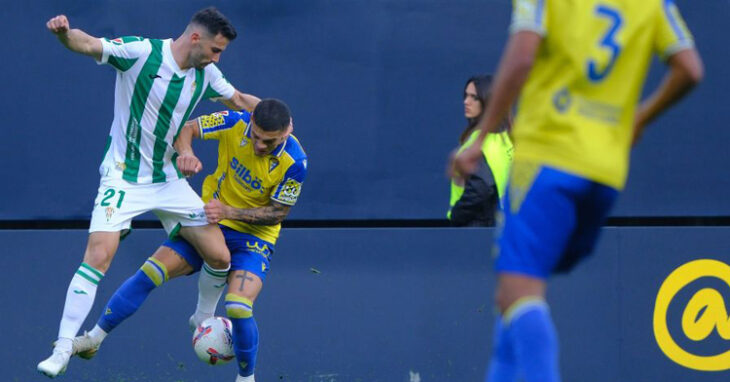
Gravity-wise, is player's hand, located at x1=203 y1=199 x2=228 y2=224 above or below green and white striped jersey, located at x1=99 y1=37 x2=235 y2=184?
below

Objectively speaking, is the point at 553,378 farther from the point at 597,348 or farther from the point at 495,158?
the point at 597,348

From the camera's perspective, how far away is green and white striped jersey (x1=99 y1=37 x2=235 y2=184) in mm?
6207

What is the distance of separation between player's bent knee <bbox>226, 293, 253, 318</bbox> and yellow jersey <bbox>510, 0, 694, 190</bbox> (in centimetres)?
295

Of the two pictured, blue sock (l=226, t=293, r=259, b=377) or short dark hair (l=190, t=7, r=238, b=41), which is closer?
short dark hair (l=190, t=7, r=238, b=41)

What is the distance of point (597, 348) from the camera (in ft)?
24.8

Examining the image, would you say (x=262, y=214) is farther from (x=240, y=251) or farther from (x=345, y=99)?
(x=345, y=99)

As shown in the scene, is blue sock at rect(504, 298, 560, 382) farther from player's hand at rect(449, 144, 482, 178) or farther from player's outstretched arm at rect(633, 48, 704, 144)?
player's outstretched arm at rect(633, 48, 704, 144)

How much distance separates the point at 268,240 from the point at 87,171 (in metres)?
1.41

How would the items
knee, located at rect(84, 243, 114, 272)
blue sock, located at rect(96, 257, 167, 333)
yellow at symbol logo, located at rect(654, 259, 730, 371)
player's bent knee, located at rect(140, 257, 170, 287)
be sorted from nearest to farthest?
knee, located at rect(84, 243, 114, 272) → blue sock, located at rect(96, 257, 167, 333) → player's bent knee, located at rect(140, 257, 170, 287) → yellow at symbol logo, located at rect(654, 259, 730, 371)

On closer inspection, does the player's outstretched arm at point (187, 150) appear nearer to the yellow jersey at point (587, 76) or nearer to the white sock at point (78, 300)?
the white sock at point (78, 300)

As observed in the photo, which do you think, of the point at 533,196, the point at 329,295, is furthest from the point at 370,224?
the point at 533,196

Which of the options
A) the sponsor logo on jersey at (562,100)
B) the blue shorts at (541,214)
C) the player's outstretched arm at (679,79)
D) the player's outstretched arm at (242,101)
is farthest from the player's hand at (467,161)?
the player's outstretched arm at (242,101)

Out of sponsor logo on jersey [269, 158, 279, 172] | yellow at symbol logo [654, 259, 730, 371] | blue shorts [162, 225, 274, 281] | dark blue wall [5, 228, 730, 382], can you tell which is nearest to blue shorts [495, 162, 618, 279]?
sponsor logo on jersey [269, 158, 279, 172]

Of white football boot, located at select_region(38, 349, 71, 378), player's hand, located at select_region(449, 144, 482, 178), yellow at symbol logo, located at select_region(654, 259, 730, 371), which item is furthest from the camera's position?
yellow at symbol logo, located at select_region(654, 259, 730, 371)
